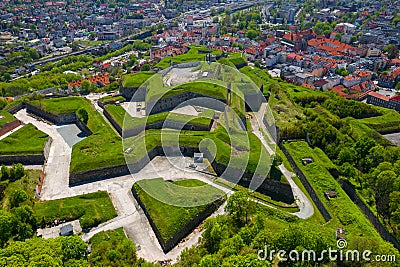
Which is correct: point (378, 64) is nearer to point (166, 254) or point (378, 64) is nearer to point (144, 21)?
point (166, 254)

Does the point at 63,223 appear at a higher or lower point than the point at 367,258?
lower

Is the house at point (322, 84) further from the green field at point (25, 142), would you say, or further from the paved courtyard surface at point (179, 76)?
the green field at point (25, 142)

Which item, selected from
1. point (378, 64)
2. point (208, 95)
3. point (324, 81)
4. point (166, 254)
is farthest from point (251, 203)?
point (378, 64)

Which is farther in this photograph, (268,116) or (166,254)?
(268,116)

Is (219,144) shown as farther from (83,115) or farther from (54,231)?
(83,115)

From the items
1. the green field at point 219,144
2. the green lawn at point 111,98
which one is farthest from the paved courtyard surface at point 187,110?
the green lawn at point 111,98

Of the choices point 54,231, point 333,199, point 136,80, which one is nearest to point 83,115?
point 136,80
